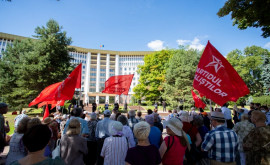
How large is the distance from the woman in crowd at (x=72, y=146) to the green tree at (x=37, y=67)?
19.5 m

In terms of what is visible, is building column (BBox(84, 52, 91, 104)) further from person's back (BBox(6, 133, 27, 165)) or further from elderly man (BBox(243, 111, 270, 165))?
elderly man (BBox(243, 111, 270, 165))

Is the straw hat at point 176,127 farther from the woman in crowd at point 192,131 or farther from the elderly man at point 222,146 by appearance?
the woman in crowd at point 192,131

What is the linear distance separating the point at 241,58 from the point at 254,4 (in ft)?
148

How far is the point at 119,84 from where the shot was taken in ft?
38.0

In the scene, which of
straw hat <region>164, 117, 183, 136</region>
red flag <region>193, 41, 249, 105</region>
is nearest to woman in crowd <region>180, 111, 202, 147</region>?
red flag <region>193, 41, 249, 105</region>

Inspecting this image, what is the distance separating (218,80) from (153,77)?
2832 centimetres

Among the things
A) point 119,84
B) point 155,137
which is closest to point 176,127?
point 155,137

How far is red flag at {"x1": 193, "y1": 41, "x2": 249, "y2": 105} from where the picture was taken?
4.95 m

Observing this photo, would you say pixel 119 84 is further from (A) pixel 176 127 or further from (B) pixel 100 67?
(B) pixel 100 67

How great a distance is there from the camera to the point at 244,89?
5086mm

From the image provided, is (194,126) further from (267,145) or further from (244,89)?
(244,89)

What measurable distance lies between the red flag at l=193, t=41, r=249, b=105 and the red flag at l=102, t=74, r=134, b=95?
6312 mm

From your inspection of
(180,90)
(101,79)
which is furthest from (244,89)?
(101,79)

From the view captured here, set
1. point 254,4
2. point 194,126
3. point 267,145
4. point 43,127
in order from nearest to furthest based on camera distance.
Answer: point 43,127
point 267,145
point 194,126
point 254,4
